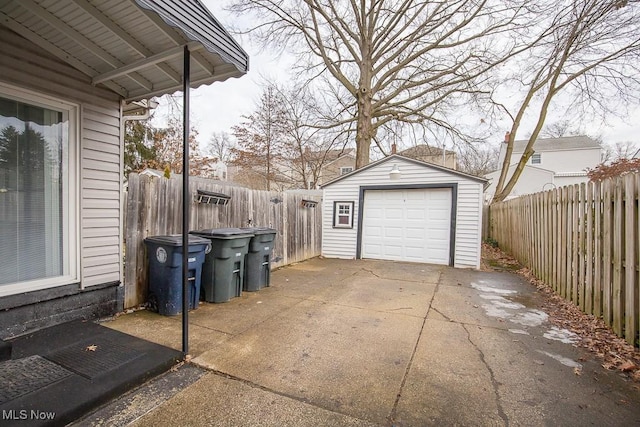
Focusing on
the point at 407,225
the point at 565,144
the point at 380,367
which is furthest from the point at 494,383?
the point at 565,144

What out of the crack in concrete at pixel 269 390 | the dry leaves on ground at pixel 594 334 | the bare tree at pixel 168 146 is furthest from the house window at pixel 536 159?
the crack in concrete at pixel 269 390

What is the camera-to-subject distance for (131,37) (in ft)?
8.93

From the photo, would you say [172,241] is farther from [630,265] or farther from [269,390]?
[630,265]

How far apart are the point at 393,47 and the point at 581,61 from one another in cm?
671

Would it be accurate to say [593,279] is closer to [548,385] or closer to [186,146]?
[548,385]

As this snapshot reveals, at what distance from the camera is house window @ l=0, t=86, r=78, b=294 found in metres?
2.86

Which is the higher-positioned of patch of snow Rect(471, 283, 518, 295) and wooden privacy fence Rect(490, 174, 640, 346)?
wooden privacy fence Rect(490, 174, 640, 346)

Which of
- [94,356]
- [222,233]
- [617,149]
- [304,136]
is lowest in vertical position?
[94,356]

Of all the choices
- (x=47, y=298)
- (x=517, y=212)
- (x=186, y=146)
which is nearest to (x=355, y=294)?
(x=186, y=146)

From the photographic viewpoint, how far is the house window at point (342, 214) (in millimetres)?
9047

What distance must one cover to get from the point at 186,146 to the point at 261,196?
377cm

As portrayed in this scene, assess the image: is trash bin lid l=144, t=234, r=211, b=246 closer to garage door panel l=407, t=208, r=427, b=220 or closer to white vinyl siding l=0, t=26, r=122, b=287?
white vinyl siding l=0, t=26, r=122, b=287

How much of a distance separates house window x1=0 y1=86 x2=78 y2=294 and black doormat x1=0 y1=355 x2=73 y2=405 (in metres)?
0.86

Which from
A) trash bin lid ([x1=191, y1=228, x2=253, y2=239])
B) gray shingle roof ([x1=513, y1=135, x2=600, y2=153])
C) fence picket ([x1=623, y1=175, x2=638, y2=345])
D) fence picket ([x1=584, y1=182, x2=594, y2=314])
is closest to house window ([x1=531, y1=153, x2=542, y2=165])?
gray shingle roof ([x1=513, y1=135, x2=600, y2=153])
